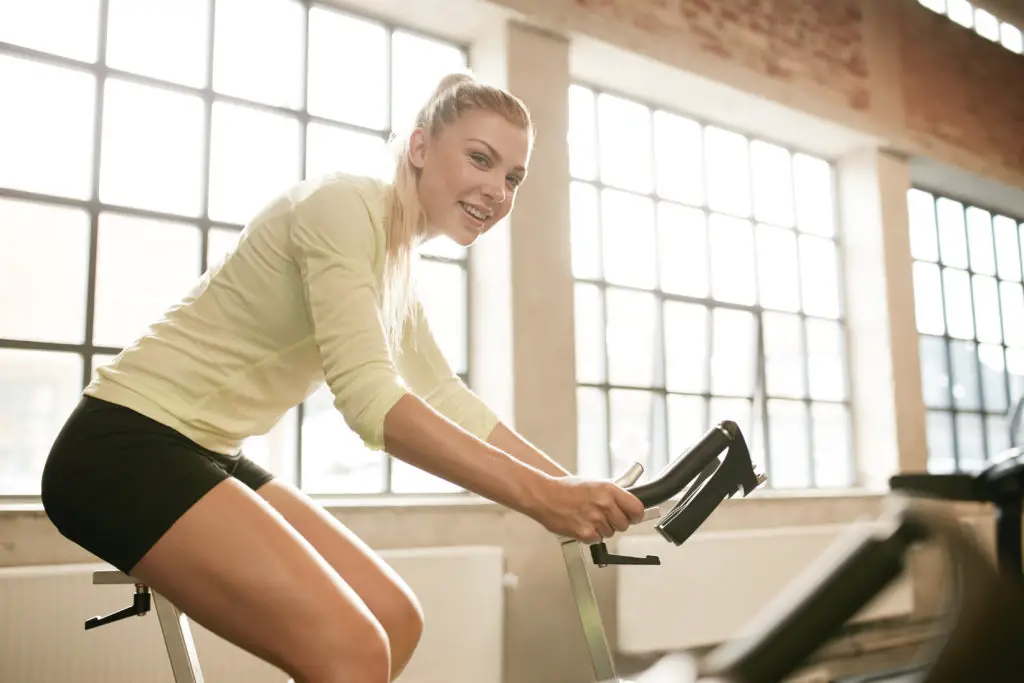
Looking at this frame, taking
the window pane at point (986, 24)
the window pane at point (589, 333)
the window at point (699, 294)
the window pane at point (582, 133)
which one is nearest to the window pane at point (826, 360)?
the window at point (699, 294)

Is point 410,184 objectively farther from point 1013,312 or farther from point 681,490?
point 1013,312

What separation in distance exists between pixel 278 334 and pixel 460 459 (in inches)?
14.0

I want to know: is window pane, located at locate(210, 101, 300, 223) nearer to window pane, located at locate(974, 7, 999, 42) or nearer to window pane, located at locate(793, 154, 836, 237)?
window pane, located at locate(793, 154, 836, 237)

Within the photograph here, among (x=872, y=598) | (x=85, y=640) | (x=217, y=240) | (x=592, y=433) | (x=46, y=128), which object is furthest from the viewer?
(x=592, y=433)

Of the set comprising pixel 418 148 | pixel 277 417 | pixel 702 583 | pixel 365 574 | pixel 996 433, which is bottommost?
pixel 702 583

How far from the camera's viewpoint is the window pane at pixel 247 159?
281 cm

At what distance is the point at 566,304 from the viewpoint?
3262 millimetres

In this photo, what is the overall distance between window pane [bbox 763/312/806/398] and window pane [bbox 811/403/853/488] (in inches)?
7.5

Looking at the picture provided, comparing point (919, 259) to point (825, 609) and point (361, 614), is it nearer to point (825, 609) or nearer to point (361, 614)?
point (361, 614)

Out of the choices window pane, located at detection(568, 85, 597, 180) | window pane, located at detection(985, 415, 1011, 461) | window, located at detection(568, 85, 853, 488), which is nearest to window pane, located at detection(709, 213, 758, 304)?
window, located at detection(568, 85, 853, 488)

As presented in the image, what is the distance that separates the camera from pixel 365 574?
1.36m

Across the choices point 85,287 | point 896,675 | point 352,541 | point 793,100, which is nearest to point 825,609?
point 896,675

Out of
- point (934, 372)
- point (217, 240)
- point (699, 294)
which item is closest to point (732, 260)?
point (699, 294)

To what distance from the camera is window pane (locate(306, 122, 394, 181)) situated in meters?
3.02
